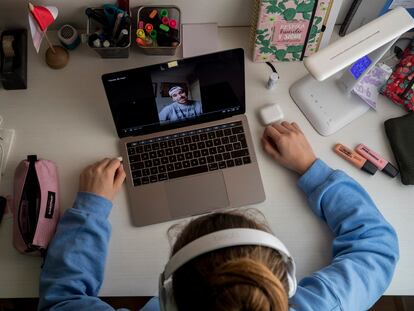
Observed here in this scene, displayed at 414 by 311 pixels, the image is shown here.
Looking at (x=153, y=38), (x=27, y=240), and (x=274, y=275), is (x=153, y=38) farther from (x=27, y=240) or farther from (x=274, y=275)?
(x=274, y=275)

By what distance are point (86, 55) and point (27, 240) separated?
1.64 feet

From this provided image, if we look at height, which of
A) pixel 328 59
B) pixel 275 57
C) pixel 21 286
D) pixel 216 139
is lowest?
pixel 21 286

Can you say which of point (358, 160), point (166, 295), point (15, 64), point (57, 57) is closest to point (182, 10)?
point (57, 57)

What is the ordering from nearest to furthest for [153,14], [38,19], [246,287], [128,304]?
[246,287]
[38,19]
[153,14]
[128,304]

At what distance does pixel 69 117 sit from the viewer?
A: 97 cm

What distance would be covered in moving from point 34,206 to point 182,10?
60cm

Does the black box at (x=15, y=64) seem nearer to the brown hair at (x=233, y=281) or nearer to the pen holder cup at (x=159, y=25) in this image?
the pen holder cup at (x=159, y=25)

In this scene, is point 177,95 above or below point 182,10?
below

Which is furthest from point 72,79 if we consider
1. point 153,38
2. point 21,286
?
point 21,286

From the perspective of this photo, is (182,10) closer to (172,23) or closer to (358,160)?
(172,23)

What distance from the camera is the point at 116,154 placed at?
0.94 meters

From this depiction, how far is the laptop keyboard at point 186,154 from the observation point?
3.00 ft

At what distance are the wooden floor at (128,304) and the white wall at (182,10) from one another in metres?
0.97

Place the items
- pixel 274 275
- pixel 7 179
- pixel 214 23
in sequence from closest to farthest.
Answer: pixel 274 275, pixel 7 179, pixel 214 23
